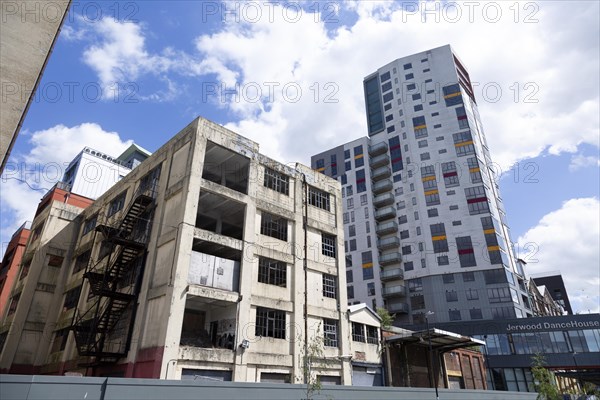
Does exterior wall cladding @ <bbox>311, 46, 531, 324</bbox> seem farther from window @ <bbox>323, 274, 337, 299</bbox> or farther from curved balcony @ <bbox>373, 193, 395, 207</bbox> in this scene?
window @ <bbox>323, 274, 337, 299</bbox>

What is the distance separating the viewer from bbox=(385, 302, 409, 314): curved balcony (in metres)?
68.4

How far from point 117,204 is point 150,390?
22912 millimetres

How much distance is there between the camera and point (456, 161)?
241 ft

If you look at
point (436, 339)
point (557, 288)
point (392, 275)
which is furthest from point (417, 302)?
point (557, 288)

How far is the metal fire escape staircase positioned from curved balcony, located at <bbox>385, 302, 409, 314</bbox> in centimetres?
5308

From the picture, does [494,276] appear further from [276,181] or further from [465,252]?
[276,181]

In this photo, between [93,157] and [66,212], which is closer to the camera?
[66,212]

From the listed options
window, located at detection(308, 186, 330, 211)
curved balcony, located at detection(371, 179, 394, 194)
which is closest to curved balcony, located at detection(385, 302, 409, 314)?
curved balcony, located at detection(371, 179, 394, 194)

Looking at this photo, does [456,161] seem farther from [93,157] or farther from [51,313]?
[51,313]

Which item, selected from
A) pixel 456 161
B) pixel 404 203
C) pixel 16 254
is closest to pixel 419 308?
pixel 404 203

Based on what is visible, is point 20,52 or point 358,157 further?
point 358,157

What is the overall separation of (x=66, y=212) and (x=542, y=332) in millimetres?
61945

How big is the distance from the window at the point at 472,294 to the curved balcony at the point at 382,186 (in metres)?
25.2

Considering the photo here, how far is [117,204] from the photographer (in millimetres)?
32688
